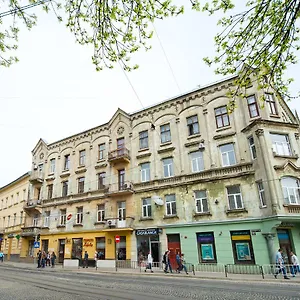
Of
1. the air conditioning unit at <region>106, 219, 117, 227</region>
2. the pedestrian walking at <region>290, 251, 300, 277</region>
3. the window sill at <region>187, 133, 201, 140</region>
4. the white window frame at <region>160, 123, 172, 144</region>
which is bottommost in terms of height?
the pedestrian walking at <region>290, 251, 300, 277</region>

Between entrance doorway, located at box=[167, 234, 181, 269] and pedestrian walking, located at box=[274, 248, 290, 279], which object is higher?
entrance doorway, located at box=[167, 234, 181, 269]

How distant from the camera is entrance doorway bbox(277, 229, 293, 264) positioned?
17406 millimetres

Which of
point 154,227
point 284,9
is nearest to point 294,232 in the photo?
point 154,227

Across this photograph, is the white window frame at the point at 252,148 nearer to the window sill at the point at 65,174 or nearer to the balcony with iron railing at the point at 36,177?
the window sill at the point at 65,174

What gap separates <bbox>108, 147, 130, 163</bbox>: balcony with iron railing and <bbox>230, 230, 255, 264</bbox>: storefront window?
12.8 metres

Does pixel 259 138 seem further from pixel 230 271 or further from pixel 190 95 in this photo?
pixel 230 271

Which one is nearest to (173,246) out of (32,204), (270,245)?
(270,245)

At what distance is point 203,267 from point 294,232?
23.7 feet

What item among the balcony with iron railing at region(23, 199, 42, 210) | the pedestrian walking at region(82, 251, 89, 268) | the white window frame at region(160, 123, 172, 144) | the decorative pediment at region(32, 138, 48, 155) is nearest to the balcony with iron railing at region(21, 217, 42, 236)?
the balcony with iron railing at region(23, 199, 42, 210)

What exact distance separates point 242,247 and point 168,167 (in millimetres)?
9409

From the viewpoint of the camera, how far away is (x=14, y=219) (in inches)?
1519

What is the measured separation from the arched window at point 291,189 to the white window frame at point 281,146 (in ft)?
6.94

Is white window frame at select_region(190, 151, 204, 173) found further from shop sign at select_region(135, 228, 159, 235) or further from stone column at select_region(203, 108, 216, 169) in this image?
shop sign at select_region(135, 228, 159, 235)

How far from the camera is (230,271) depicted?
57.9 ft
